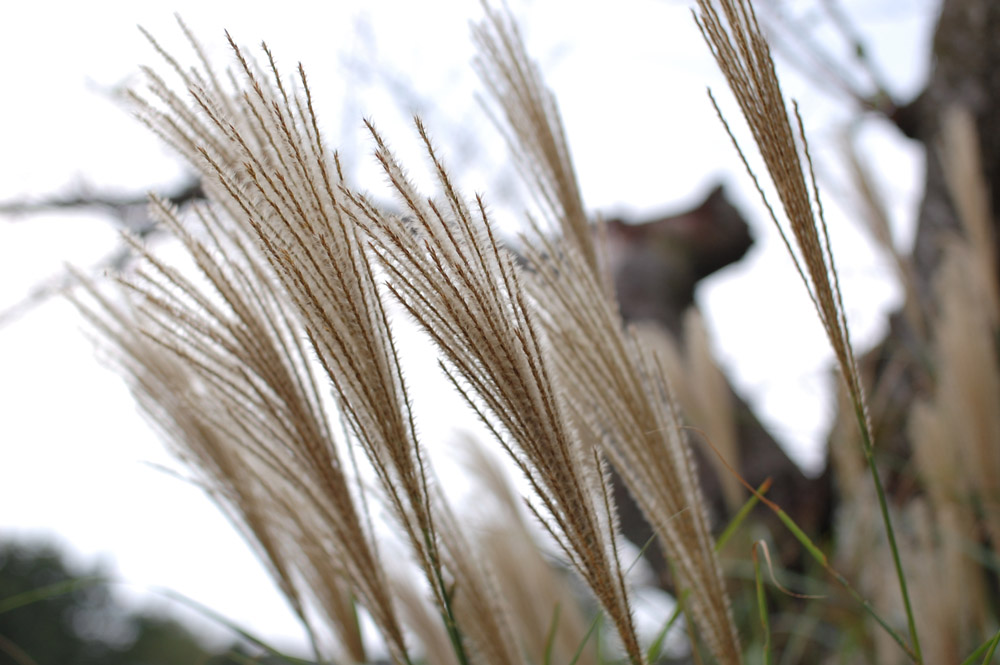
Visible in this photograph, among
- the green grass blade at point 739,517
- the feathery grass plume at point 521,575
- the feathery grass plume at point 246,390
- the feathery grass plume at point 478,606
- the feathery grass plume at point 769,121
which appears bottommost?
the feathery grass plume at point 521,575

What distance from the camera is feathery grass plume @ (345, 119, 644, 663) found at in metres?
0.52

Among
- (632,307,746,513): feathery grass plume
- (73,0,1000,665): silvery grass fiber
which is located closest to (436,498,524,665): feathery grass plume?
(73,0,1000,665): silvery grass fiber

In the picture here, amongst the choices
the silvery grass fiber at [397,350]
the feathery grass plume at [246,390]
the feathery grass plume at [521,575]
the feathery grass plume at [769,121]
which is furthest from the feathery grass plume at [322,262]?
the feathery grass plume at [521,575]

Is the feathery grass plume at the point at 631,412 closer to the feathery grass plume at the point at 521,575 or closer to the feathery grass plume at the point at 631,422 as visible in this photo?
the feathery grass plume at the point at 631,422

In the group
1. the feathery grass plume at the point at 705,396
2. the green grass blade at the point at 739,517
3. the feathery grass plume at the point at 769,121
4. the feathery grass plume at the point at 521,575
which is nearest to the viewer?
the feathery grass plume at the point at 769,121

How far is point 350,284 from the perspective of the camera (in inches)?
21.6

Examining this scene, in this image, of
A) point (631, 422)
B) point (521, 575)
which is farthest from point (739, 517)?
point (521, 575)

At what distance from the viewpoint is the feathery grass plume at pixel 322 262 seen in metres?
0.53

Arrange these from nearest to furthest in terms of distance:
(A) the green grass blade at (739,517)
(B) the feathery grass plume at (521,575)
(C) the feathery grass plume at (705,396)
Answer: (A) the green grass blade at (739,517)
(B) the feathery grass plume at (521,575)
(C) the feathery grass plume at (705,396)

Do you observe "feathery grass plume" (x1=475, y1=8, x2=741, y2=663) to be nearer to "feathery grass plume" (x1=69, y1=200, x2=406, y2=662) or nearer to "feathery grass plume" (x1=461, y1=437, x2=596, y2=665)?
"feathery grass plume" (x1=69, y1=200, x2=406, y2=662)

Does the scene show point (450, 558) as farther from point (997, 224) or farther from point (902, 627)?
point (997, 224)

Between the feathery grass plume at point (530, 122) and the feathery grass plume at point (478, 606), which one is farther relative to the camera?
the feathery grass plume at point (530, 122)

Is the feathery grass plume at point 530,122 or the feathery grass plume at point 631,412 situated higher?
the feathery grass plume at point 530,122

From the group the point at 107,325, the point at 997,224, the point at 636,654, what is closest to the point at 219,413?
the point at 107,325
